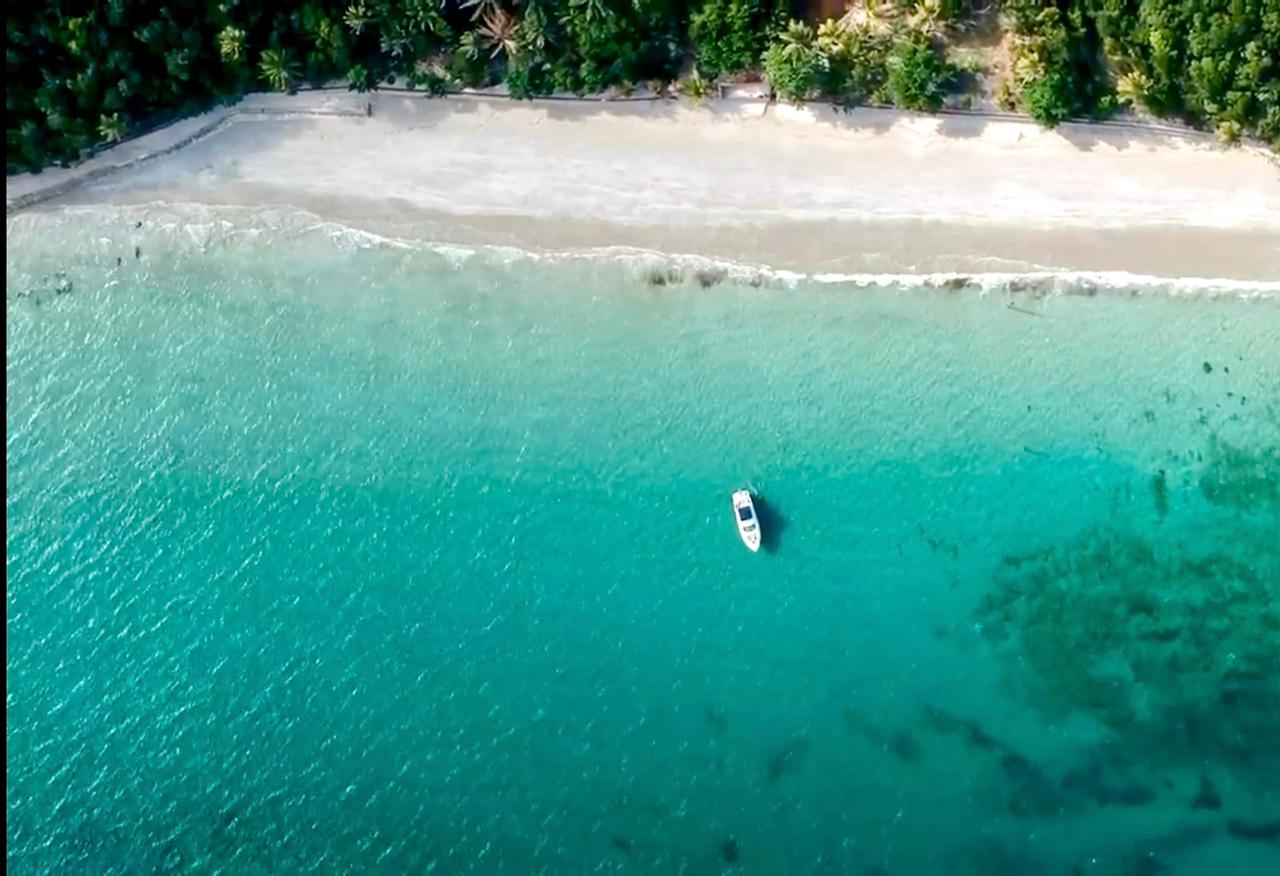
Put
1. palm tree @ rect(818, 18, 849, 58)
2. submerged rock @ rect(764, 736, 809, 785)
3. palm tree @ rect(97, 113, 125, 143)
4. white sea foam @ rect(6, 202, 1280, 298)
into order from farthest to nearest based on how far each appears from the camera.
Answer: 1. submerged rock @ rect(764, 736, 809, 785)
2. white sea foam @ rect(6, 202, 1280, 298)
3. palm tree @ rect(97, 113, 125, 143)
4. palm tree @ rect(818, 18, 849, 58)

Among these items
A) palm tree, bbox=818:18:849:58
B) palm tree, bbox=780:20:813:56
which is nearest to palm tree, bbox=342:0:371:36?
palm tree, bbox=780:20:813:56

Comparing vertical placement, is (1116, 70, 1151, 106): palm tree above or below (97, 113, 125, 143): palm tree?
above

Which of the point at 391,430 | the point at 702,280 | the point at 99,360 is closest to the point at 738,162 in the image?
the point at 702,280

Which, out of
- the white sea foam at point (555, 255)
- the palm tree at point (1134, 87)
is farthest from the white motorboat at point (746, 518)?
the palm tree at point (1134, 87)

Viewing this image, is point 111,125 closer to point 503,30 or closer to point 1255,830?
point 503,30

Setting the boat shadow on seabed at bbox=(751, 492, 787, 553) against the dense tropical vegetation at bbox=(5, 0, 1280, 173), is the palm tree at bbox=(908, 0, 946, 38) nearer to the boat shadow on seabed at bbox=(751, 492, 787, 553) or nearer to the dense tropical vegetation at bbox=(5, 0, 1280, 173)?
the dense tropical vegetation at bbox=(5, 0, 1280, 173)

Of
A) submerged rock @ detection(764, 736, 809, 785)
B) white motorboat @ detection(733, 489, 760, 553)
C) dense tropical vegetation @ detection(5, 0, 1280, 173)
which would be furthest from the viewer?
submerged rock @ detection(764, 736, 809, 785)

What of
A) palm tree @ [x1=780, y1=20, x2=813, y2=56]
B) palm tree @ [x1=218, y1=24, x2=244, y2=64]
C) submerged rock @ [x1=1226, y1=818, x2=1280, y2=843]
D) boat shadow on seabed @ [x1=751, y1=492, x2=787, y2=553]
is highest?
palm tree @ [x1=780, y1=20, x2=813, y2=56]
